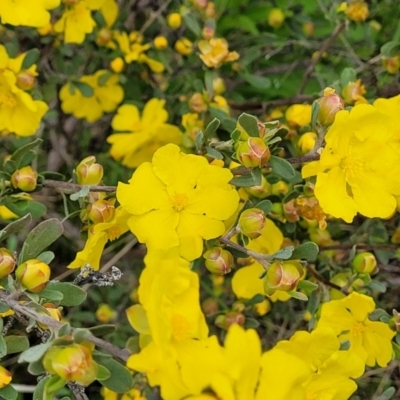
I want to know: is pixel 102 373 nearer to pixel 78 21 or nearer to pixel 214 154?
pixel 214 154

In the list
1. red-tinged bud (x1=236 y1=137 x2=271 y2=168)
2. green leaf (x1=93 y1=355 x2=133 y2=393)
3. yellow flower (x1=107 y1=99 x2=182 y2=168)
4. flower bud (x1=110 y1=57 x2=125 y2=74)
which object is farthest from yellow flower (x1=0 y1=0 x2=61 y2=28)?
green leaf (x1=93 y1=355 x2=133 y2=393)

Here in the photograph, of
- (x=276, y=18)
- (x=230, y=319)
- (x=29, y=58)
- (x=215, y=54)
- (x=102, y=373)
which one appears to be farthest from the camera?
(x=276, y=18)

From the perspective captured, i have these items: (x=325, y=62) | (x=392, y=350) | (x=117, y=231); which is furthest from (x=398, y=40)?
(x=117, y=231)

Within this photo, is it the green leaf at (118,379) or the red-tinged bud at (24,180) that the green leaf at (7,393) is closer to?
the green leaf at (118,379)

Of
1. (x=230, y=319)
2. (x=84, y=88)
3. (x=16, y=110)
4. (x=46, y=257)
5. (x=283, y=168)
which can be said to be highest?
(x=283, y=168)

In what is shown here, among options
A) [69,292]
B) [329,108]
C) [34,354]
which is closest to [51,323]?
[34,354]

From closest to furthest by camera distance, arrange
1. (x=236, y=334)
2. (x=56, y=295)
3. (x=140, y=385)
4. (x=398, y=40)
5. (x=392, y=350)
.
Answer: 1. (x=236, y=334)
2. (x=56, y=295)
3. (x=392, y=350)
4. (x=140, y=385)
5. (x=398, y=40)

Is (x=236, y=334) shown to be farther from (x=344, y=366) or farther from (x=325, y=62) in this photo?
(x=325, y=62)
